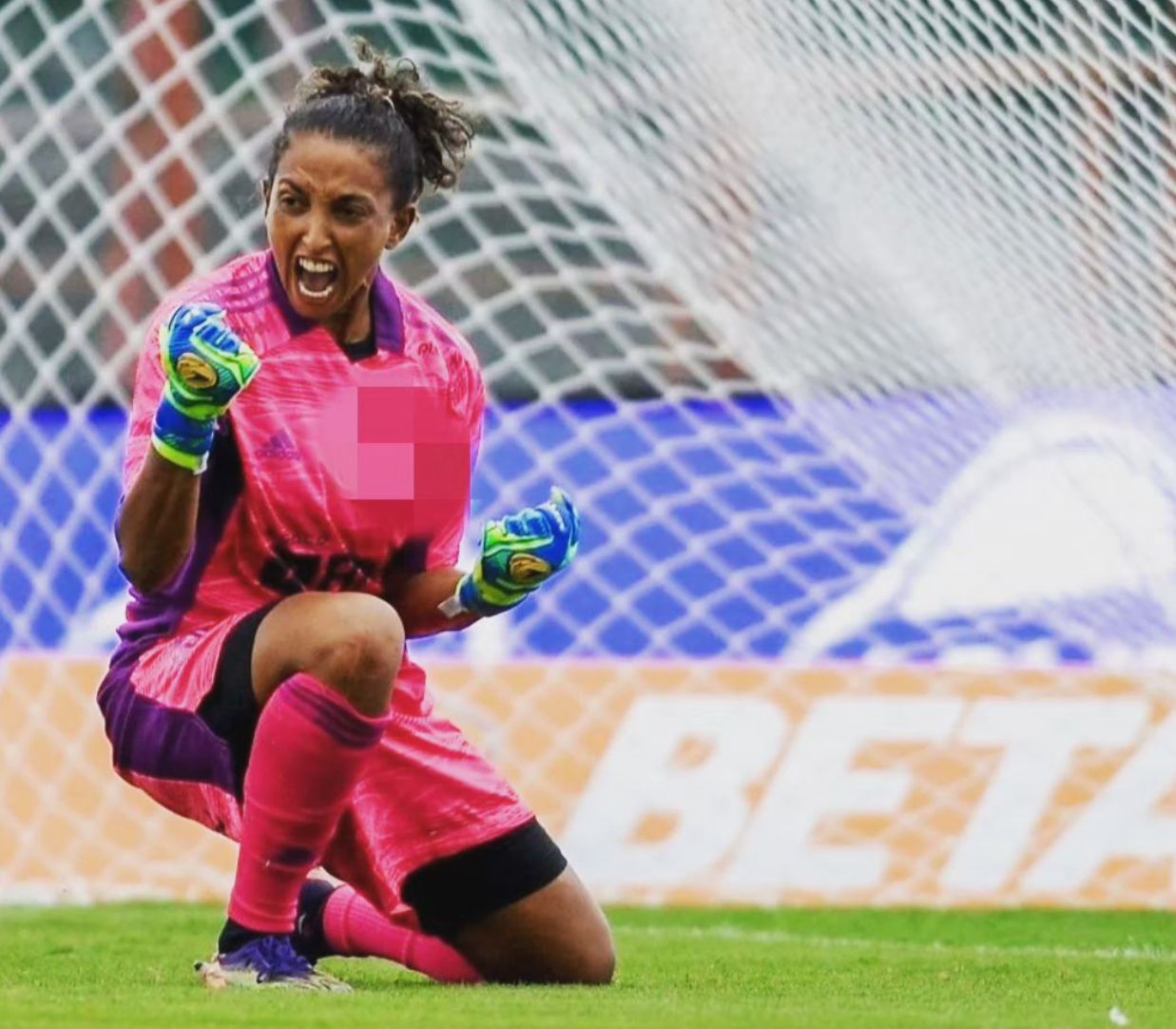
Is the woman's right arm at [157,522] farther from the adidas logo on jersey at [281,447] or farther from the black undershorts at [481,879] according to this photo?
the black undershorts at [481,879]

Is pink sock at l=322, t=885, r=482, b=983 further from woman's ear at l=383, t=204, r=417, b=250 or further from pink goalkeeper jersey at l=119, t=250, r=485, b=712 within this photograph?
woman's ear at l=383, t=204, r=417, b=250

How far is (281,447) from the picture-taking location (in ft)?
12.8

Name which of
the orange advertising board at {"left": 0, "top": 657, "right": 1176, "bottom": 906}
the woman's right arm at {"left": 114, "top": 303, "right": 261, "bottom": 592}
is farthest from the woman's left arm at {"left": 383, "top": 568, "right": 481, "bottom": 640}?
the orange advertising board at {"left": 0, "top": 657, "right": 1176, "bottom": 906}

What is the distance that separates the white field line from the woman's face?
181 cm

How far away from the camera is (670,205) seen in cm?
623

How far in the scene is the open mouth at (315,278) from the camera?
380 cm

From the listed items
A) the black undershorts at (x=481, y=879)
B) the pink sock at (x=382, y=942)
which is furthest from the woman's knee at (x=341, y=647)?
the pink sock at (x=382, y=942)

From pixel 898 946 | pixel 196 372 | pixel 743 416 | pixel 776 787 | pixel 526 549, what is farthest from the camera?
pixel 743 416

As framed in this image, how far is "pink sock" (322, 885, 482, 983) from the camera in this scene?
166 inches

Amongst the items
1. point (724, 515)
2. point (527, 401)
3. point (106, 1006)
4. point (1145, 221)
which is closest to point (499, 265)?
point (527, 401)

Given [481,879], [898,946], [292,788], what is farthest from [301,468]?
[898,946]

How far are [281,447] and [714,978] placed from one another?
3.73 ft

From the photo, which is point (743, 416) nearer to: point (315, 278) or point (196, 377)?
point (315, 278)

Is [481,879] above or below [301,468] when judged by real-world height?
below
